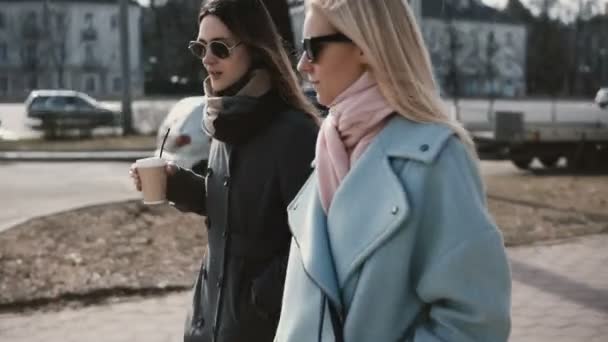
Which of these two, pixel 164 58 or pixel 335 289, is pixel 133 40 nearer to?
pixel 164 58

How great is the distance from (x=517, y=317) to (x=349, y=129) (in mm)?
4347

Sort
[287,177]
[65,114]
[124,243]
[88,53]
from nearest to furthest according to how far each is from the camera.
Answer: [287,177], [124,243], [65,114], [88,53]

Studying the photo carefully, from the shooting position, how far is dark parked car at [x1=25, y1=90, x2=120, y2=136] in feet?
84.9

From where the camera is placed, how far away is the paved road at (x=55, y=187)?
37.2 feet

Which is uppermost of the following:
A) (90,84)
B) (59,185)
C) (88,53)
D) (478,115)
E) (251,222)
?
(251,222)

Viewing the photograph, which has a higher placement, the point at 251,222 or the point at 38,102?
the point at 251,222

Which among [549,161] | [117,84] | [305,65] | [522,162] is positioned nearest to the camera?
[305,65]

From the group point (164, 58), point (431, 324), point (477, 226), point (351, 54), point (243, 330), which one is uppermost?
point (351, 54)

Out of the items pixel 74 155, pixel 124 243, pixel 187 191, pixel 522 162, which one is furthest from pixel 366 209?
pixel 74 155

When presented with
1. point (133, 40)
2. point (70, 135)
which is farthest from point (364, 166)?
point (133, 40)

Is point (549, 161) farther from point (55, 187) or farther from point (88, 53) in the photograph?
point (88, 53)

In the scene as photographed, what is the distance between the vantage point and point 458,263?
1.61m

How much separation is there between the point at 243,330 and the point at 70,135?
24569 mm

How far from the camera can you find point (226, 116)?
8.21 feet
